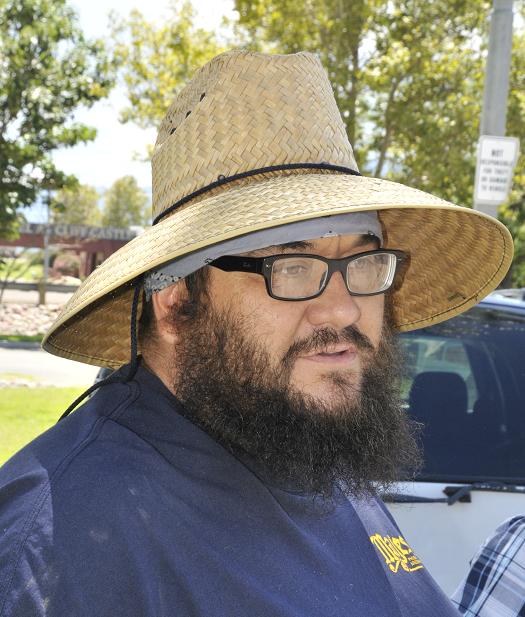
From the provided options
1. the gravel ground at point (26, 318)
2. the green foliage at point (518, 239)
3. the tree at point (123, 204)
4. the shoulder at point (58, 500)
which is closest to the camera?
the shoulder at point (58, 500)

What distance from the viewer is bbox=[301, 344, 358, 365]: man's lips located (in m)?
1.64

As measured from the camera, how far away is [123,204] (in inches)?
2505

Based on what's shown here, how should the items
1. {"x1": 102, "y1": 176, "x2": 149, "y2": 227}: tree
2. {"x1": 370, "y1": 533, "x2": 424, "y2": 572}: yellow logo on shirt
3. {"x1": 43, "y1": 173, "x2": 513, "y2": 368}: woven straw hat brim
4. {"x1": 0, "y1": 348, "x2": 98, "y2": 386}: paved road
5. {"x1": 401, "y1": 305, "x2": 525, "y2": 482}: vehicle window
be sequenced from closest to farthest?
{"x1": 43, "y1": 173, "x2": 513, "y2": 368}: woven straw hat brim, {"x1": 370, "y1": 533, "x2": 424, "y2": 572}: yellow logo on shirt, {"x1": 401, "y1": 305, "x2": 525, "y2": 482}: vehicle window, {"x1": 0, "y1": 348, "x2": 98, "y2": 386}: paved road, {"x1": 102, "y1": 176, "x2": 149, "y2": 227}: tree

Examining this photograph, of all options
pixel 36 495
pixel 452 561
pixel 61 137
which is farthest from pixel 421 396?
pixel 61 137

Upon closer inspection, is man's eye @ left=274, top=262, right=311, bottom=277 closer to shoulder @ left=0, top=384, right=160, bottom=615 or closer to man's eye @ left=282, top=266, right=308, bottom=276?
man's eye @ left=282, top=266, right=308, bottom=276

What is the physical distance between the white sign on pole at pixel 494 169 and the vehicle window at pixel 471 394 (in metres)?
2.80

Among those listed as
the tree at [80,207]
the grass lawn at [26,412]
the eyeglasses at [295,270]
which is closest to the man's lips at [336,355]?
the eyeglasses at [295,270]

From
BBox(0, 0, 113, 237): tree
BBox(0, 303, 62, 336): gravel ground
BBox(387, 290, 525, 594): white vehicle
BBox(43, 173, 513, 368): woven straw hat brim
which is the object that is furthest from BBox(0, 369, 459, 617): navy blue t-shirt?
BBox(0, 303, 62, 336): gravel ground

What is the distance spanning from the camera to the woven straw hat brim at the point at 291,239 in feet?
5.21

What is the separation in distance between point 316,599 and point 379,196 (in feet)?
2.51

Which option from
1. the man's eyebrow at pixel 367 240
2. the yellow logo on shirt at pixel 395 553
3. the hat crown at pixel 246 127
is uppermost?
the hat crown at pixel 246 127

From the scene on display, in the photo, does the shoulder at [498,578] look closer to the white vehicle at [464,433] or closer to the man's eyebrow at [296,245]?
the white vehicle at [464,433]

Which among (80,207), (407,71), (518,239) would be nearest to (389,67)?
(407,71)

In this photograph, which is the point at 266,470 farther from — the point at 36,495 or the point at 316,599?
the point at 36,495
